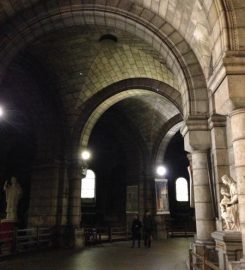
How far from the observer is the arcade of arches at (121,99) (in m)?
4.93

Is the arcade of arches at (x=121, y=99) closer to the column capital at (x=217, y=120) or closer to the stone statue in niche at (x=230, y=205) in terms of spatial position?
the column capital at (x=217, y=120)

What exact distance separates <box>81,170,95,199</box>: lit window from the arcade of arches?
1.35 ft

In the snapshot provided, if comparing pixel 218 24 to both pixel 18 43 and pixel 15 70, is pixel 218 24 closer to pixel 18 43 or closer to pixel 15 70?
pixel 18 43

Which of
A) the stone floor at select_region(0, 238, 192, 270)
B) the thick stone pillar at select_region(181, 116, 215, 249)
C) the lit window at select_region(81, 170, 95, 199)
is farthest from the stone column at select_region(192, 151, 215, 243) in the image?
the lit window at select_region(81, 170, 95, 199)

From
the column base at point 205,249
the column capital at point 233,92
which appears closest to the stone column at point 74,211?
the column base at point 205,249

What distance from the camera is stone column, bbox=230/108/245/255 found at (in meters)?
4.03

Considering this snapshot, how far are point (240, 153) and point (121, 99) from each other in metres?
8.99

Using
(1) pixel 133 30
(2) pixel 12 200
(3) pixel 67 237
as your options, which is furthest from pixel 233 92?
(2) pixel 12 200

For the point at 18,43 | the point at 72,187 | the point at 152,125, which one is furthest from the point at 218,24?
the point at 152,125

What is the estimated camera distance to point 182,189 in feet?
69.7

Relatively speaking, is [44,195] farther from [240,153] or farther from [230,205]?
[240,153]

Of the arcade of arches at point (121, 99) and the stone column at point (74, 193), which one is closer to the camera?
the arcade of arches at point (121, 99)

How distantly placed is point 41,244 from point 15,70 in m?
6.22

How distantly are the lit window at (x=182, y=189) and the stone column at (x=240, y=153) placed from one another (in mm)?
17399
